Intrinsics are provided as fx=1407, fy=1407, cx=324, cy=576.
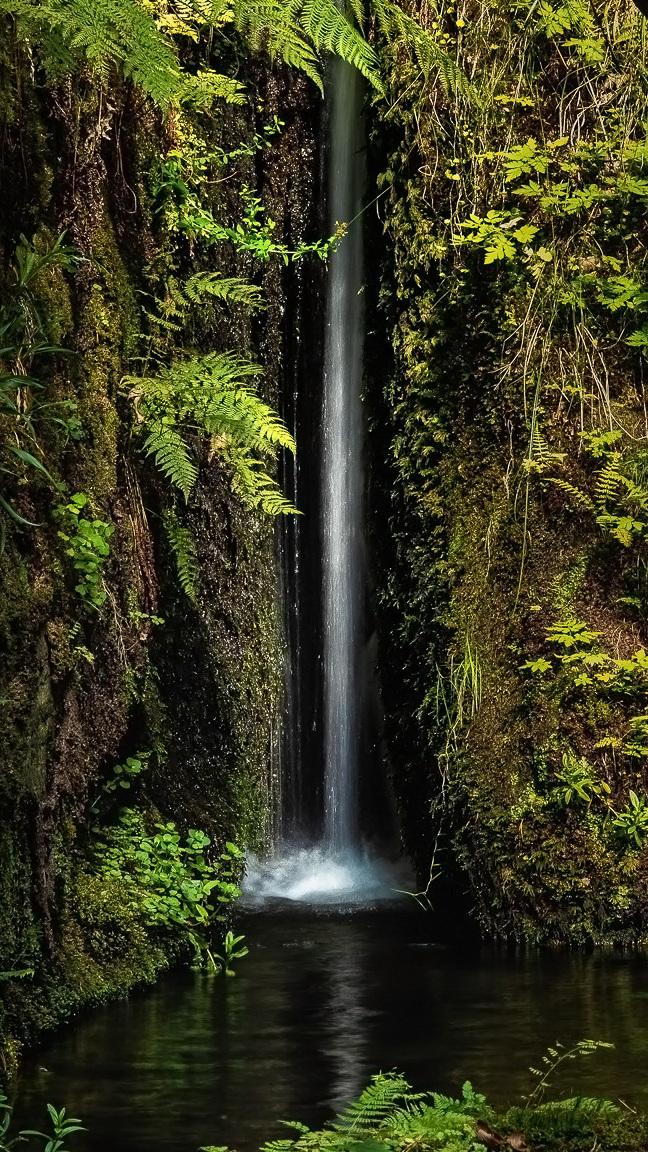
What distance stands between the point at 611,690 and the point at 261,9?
345cm

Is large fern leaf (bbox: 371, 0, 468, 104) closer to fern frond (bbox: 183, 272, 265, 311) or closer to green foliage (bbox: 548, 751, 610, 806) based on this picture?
fern frond (bbox: 183, 272, 265, 311)

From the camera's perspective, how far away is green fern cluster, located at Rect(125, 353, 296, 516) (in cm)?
604

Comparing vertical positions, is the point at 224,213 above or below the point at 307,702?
above

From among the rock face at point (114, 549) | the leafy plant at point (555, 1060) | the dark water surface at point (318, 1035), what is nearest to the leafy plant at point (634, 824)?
the dark water surface at point (318, 1035)

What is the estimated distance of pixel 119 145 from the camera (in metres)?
6.51

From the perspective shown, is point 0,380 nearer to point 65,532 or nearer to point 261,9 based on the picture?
point 65,532

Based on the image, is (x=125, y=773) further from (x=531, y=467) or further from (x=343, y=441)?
(x=343, y=441)

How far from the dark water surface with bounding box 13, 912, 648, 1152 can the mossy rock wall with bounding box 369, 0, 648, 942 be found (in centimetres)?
58

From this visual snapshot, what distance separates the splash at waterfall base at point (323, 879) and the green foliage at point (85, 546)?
6.49 ft

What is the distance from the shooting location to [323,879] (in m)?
7.41

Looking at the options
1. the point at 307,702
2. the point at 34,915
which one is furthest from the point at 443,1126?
the point at 307,702

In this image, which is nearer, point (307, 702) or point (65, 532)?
point (65, 532)

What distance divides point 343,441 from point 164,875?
3.02 meters

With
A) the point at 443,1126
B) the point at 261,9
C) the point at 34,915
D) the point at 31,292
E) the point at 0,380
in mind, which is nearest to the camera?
the point at 443,1126
